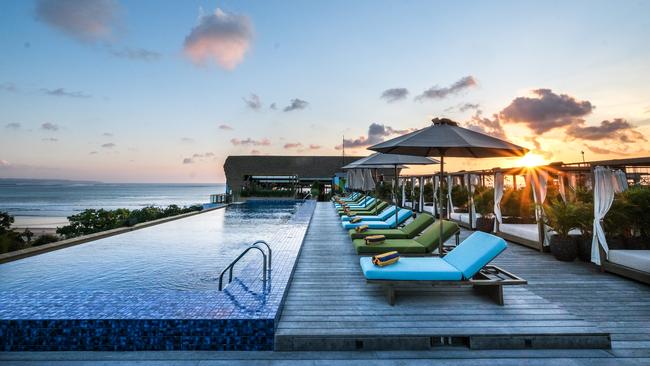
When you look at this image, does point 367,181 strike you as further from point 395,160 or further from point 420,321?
point 420,321

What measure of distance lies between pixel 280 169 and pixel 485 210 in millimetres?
26884

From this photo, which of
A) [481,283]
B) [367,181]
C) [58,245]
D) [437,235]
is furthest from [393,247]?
[367,181]

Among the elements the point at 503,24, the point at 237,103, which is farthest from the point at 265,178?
the point at 503,24

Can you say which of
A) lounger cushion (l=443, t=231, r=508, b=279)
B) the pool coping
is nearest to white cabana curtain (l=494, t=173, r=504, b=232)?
lounger cushion (l=443, t=231, r=508, b=279)

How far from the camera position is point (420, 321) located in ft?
9.86

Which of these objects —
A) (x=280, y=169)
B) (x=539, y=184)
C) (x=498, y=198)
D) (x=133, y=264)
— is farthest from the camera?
(x=280, y=169)

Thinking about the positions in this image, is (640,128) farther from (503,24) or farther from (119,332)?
(119,332)

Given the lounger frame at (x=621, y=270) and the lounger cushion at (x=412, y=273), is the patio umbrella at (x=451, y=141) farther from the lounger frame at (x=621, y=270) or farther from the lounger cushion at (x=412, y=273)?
the lounger frame at (x=621, y=270)

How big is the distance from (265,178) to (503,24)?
28.4 metres

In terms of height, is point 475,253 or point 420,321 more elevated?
point 475,253

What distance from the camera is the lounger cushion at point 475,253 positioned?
347cm

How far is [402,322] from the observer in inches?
117

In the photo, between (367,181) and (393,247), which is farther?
(367,181)

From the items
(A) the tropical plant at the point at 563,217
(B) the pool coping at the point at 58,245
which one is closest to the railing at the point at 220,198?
(B) the pool coping at the point at 58,245
